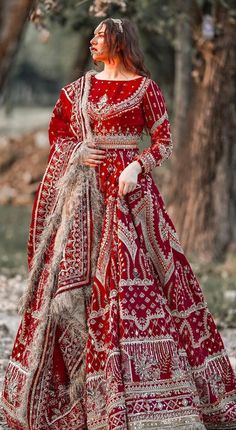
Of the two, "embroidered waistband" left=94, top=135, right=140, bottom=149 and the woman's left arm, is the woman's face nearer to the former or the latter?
the woman's left arm

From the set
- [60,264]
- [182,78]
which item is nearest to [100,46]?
[60,264]

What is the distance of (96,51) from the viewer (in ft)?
18.2

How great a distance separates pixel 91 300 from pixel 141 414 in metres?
0.60

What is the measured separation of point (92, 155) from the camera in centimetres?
548

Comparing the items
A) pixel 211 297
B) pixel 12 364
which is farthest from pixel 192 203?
pixel 12 364

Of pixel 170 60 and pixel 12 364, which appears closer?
pixel 12 364

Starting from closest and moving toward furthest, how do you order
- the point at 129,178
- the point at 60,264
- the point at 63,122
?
the point at 129,178
the point at 60,264
the point at 63,122

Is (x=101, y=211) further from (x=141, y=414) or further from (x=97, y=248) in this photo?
(x=141, y=414)

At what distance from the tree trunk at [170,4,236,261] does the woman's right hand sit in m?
6.89

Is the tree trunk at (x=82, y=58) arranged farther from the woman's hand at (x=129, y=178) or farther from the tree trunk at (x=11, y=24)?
the tree trunk at (x=11, y=24)

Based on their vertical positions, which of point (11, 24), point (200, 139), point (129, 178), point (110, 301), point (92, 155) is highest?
point (200, 139)

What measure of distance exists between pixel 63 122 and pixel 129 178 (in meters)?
0.58

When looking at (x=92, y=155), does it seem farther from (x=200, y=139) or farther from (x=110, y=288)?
(x=200, y=139)

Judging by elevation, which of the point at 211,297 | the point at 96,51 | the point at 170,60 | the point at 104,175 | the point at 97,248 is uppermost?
the point at 170,60
